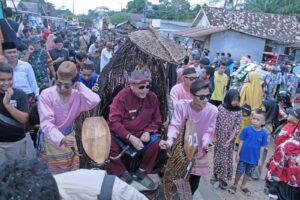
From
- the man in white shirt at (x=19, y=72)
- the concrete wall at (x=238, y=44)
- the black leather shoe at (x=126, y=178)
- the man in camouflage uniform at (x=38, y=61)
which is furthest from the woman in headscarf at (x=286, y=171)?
the concrete wall at (x=238, y=44)

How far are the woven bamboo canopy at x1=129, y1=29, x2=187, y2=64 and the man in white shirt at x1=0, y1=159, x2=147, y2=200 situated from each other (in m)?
2.24

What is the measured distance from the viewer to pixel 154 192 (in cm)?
352

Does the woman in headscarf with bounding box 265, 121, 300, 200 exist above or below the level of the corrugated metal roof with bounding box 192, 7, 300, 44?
below

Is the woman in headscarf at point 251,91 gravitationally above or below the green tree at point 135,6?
below

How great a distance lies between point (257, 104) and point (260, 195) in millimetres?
3156

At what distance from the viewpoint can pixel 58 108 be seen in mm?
3588

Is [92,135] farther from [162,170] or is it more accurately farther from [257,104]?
[257,104]

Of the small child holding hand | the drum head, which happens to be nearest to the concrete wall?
the small child holding hand

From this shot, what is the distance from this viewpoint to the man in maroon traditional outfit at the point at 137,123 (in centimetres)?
373

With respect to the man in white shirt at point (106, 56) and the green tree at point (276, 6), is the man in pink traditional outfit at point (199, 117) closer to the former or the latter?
the man in white shirt at point (106, 56)

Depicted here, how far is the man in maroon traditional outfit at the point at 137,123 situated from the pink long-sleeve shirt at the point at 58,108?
0.36 meters

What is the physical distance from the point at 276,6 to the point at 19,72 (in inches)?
1639

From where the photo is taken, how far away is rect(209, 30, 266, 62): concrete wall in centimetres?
2434

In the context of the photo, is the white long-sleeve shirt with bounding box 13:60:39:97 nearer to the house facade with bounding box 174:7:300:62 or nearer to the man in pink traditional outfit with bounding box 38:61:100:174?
the man in pink traditional outfit with bounding box 38:61:100:174
